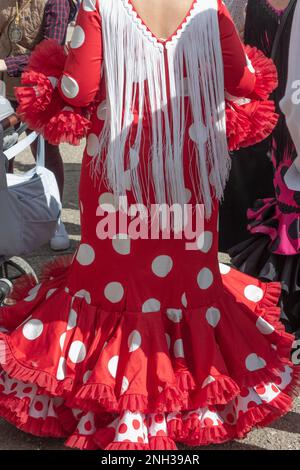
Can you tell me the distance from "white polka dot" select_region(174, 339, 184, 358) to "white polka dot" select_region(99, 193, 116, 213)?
0.53m

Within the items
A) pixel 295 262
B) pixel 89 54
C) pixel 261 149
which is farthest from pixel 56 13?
pixel 295 262

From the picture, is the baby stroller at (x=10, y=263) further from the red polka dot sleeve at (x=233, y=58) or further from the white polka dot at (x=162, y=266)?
the red polka dot sleeve at (x=233, y=58)

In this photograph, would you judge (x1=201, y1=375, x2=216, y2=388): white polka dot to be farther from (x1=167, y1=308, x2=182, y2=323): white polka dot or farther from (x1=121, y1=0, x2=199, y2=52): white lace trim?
(x1=121, y1=0, x2=199, y2=52): white lace trim

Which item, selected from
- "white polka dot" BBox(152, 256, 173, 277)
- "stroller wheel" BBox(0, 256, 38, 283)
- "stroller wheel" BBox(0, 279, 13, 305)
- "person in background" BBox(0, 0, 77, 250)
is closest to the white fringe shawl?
"white polka dot" BBox(152, 256, 173, 277)

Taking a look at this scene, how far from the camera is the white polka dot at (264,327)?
293cm

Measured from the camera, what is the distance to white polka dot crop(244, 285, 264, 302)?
304 cm

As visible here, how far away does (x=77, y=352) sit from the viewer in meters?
2.72

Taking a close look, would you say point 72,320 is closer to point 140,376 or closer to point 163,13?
point 140,376

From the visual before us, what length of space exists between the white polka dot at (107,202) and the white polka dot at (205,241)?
1.12ft

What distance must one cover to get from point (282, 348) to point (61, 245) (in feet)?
6.67

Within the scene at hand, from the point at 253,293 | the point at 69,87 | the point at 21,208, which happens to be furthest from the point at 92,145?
the point at 253,293

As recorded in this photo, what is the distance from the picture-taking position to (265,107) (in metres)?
2.76
